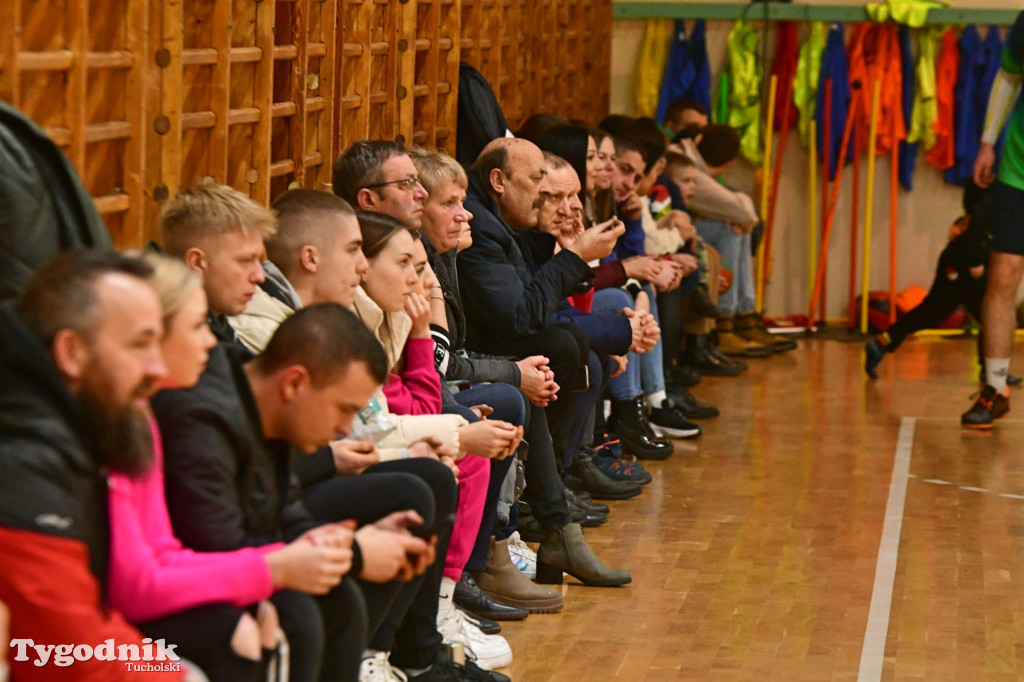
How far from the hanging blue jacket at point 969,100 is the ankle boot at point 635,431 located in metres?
3.84

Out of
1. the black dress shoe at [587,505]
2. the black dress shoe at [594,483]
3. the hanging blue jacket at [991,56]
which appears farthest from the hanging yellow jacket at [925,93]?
the black dress shoe at [587,505]

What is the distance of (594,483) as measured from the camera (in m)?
4.57

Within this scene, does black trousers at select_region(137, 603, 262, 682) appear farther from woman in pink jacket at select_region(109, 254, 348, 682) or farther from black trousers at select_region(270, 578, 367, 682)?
black trousers at select_region(270, 578, 367, 682)

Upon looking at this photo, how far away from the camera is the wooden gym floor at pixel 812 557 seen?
3.16 m

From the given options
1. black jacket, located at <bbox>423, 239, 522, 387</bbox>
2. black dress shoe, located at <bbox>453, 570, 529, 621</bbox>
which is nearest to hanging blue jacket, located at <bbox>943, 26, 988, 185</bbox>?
black jacket, located at <bbox>423, 239, 522, 387</bbox>

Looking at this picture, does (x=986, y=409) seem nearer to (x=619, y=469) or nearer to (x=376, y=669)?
(x=619, y=469)

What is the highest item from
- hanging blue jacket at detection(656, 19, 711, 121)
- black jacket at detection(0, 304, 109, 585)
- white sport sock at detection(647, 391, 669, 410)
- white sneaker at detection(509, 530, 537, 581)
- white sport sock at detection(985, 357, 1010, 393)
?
hanging blue jacket at detection(656, 19, 711, 121)

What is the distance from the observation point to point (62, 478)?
167 centimetres

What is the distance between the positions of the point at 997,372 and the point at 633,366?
5.50 ft

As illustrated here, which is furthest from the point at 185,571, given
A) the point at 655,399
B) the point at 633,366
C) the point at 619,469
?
the point at 655,399

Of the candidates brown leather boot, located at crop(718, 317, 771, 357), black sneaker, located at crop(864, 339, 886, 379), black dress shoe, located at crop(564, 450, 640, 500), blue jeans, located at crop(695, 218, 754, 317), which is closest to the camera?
black dress shoe, located at crop(564, 450, 640, 500)

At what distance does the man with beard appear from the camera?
164 centimetres

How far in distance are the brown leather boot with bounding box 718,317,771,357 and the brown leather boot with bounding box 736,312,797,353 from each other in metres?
0.03

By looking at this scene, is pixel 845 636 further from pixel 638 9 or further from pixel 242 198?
pixel 638 9
